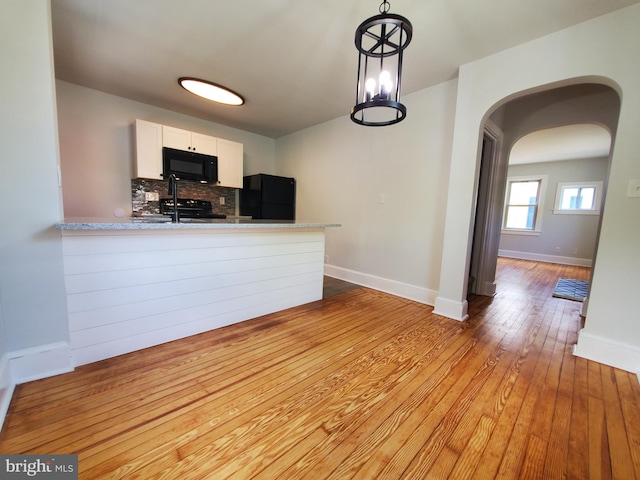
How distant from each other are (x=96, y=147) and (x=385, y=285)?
13.5 feet

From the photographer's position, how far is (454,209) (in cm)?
253

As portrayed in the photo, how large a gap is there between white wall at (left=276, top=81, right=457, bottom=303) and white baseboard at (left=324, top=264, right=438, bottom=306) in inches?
0.5

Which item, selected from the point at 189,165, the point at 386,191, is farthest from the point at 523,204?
the point at 189,165

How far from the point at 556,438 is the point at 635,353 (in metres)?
1.18

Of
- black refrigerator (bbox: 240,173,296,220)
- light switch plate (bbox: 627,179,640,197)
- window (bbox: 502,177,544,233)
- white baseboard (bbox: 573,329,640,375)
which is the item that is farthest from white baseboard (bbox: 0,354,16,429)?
window (bbox: 502,177,544,233)

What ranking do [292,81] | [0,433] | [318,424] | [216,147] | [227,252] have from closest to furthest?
[0,433], [318,424], [227,252], [292,81], [216,147]

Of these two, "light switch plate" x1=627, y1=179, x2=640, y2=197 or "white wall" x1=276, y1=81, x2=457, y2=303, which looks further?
"white wall" x1=276, y1=81, x2=457, y2=303

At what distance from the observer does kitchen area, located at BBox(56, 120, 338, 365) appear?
1.60 m

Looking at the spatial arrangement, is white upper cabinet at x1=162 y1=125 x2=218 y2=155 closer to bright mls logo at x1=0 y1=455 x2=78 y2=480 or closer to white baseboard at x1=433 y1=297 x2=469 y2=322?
bright mls logo at x1=0 y1=455 x2=78 y2=480

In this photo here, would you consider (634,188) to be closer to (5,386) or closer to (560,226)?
(5,386)

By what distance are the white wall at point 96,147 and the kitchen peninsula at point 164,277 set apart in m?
1.88

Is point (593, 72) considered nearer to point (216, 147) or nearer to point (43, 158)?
point (43, 158)

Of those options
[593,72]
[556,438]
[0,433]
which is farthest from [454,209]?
[0,433]

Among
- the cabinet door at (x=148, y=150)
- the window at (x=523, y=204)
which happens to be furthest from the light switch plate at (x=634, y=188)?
the window at (x=523, y=204)
